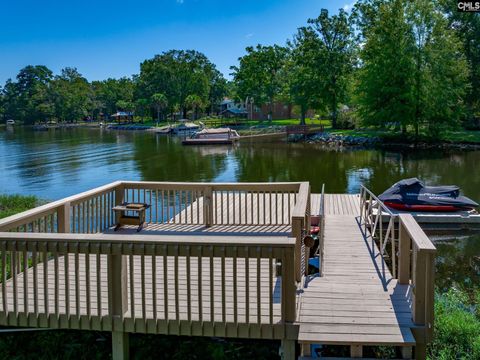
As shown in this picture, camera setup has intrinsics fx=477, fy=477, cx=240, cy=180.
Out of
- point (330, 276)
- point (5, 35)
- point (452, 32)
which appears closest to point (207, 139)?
point (452, 32)

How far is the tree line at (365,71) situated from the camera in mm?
34688

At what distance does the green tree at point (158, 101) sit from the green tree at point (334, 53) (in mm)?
34784

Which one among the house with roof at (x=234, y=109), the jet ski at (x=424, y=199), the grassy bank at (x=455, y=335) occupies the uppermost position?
the house with roof at (x=234, y=109)

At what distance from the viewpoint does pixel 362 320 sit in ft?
14.5

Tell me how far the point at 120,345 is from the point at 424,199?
31.1 ft

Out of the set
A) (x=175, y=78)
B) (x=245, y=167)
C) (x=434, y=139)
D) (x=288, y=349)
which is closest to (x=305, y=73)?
(x=434, y=139)

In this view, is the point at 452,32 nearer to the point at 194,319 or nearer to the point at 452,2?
the point at 452,2

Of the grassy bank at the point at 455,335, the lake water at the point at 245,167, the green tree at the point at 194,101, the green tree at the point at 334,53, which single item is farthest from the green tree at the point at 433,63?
the green tree at the point at 194,101

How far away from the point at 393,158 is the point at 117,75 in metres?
94.4

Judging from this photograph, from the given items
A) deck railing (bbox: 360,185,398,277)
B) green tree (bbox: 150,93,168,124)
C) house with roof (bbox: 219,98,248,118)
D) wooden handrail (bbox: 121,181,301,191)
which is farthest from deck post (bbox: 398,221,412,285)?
house with roof (bbox: 219,98,248,118)

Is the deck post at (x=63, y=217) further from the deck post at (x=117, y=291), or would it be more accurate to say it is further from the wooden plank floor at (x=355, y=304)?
the wooden plank floor at (x=355, y=304)

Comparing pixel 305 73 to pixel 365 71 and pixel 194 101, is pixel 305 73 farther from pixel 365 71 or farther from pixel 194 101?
pixel 194 101

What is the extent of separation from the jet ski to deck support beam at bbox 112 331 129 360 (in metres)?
9.14

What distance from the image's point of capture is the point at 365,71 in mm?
38031
